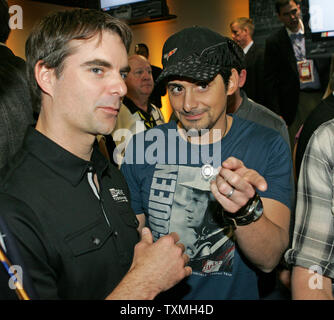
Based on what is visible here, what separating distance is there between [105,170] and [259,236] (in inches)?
25.8

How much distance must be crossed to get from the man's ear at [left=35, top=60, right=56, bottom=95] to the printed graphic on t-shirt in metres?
0.61

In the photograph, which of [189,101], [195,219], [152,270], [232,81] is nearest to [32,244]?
[152,270]

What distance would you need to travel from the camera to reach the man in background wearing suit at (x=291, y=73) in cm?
399

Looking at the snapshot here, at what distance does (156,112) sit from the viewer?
13.4 ft

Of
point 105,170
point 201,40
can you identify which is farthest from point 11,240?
point 201,40

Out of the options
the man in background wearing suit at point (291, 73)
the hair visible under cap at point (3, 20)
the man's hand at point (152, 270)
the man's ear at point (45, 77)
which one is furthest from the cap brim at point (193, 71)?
the man in background wearing suit at point (291, 73)

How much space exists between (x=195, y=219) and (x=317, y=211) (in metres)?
0.48

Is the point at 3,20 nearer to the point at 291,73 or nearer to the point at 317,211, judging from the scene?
Result: the point at 317,211

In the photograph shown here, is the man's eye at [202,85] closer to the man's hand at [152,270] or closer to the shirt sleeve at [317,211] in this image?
the shirt sleeve at [317,211]

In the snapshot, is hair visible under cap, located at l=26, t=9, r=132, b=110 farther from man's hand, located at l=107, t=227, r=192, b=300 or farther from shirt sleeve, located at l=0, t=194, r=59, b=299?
man's hand, located at l=107, t=227, r=192, b=300

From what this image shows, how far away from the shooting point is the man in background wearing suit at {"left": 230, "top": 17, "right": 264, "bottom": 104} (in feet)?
15.2

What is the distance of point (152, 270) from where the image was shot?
3.70 ft

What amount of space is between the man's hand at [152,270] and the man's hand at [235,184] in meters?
0.22

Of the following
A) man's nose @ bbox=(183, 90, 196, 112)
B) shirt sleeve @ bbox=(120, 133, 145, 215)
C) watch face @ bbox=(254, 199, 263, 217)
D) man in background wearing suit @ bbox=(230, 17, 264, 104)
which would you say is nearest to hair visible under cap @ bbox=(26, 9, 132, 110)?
man's nose @ bbox=(183, 90, 196, 112)
